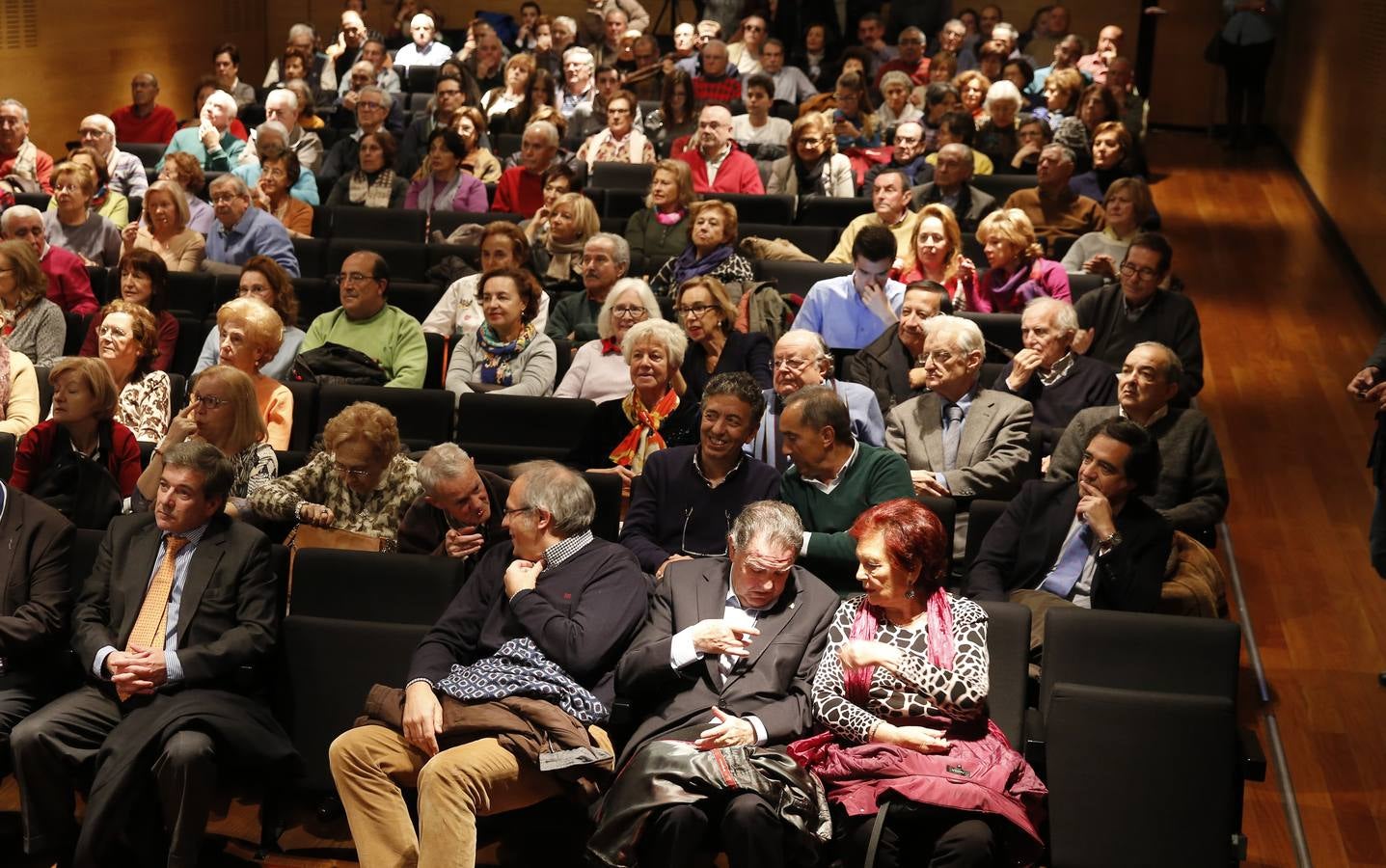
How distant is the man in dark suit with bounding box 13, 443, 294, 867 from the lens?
9.96 feet

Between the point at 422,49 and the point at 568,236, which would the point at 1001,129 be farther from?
the point at 422,49

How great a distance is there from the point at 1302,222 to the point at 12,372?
705 cm

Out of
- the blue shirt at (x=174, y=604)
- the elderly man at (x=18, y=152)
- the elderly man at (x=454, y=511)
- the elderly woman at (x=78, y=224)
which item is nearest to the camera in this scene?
the blue shirt at (x=174, y=604)

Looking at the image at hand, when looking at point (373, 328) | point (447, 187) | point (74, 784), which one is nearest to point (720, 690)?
point (74, 784)

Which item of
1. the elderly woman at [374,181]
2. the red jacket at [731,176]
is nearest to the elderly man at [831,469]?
the red jacket at [731,176]

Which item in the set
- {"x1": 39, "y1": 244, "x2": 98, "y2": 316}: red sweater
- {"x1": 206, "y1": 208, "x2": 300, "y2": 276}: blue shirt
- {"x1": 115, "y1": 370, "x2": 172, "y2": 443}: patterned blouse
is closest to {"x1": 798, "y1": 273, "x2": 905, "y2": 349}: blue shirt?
{"x1": 115, "y1": 370, "x2": 172, "y2": 443}: patterned blouse

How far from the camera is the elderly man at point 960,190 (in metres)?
6.12

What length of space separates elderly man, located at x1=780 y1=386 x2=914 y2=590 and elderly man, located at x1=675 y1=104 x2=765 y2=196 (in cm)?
335

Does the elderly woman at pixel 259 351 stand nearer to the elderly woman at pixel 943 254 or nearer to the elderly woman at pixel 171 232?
the elderly woman at pixel 171 232

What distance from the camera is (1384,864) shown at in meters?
3.19

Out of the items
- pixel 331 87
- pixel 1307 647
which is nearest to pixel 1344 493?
pixel 1307 647

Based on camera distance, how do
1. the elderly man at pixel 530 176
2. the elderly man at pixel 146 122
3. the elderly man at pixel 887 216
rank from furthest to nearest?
the elderly man at pixel 146 122 < the elderly man at pixel 530 176 < the elderly man at pixel 887 216

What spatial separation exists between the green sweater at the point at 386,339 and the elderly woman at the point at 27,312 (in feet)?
2.89

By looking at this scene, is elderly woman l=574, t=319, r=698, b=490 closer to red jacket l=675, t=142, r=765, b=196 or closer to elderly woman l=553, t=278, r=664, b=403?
elderly woman l=553, t=278, r=664, b=403
